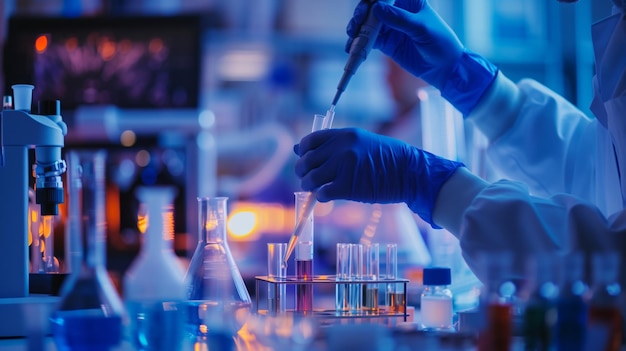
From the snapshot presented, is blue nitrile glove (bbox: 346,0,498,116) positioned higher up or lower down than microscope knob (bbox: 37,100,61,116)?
higher up

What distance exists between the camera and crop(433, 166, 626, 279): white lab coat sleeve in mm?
1284

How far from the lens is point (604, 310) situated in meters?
0.96

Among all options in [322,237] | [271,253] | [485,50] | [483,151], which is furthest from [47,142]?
[485,50]

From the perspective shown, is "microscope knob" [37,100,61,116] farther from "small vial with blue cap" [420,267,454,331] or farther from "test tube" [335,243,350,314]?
"small vial with blue cap" [420,267,454,331]

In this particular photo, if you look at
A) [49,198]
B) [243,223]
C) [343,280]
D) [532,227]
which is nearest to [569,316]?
[532,227]

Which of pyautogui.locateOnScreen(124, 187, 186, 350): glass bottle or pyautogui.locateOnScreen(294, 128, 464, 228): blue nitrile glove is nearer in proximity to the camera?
pyautogui.locateOnScreen(124, 187, 186, 350): glass bottle

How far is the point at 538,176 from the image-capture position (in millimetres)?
2084

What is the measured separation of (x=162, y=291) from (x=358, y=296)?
50 cm

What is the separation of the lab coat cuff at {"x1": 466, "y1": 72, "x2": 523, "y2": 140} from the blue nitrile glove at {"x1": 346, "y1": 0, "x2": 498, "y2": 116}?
0.02m

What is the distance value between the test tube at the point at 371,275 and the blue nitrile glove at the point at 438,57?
67 centimetres

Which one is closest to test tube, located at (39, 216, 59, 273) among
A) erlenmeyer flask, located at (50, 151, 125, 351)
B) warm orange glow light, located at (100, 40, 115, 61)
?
erlenmeyer flask, located at (50, 151, 125, 351)

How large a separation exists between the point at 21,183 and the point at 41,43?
8.03ft

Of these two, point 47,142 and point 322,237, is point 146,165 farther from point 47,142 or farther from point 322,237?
point 47,142

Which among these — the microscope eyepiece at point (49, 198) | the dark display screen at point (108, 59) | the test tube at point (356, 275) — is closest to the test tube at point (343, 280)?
the test tube at point (356, 275)
